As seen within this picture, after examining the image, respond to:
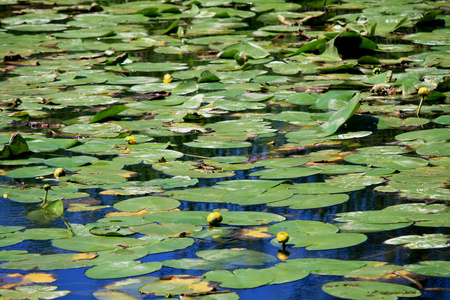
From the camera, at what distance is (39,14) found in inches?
293

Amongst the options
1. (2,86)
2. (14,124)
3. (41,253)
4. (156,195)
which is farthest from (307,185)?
(2,86)

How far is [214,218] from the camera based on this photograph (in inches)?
88.1

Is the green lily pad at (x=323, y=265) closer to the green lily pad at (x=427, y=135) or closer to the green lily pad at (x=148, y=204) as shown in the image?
the green lily pad at (x=148, y=204)

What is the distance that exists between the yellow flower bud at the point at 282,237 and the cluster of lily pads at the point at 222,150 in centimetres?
3

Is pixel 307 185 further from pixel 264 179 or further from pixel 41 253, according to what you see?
pixel 41 253

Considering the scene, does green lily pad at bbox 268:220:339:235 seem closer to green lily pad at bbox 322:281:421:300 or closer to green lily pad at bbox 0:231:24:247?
green lily pad at bbox 322:281:421:300

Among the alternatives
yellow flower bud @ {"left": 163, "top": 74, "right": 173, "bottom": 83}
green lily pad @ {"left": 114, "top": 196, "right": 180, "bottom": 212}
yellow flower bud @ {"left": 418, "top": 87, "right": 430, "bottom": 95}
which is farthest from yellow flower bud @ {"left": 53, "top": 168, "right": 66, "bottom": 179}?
yellow flower bud @ {"left": 418, "top": 87, "right": 430, "bottom": 95}

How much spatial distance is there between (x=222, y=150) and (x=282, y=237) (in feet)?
3.96

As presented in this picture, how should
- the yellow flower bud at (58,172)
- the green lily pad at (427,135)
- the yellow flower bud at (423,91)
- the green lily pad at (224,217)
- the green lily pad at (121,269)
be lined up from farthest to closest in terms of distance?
the yellow flower bud at (423,91), the green lily pad at (427,135), the yellow flower bud at (58,172), the green lily pad at (224,217), the green lily pad at (121,269)

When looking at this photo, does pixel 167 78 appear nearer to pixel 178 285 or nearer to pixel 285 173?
pixel 285 173

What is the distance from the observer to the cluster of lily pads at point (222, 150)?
1.96 meters

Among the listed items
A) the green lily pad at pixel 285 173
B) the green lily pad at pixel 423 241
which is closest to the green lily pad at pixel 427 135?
the green lily pad at pixel 285 173

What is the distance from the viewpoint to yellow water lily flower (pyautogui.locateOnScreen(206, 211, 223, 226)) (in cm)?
224

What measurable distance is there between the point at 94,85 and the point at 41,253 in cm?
256
